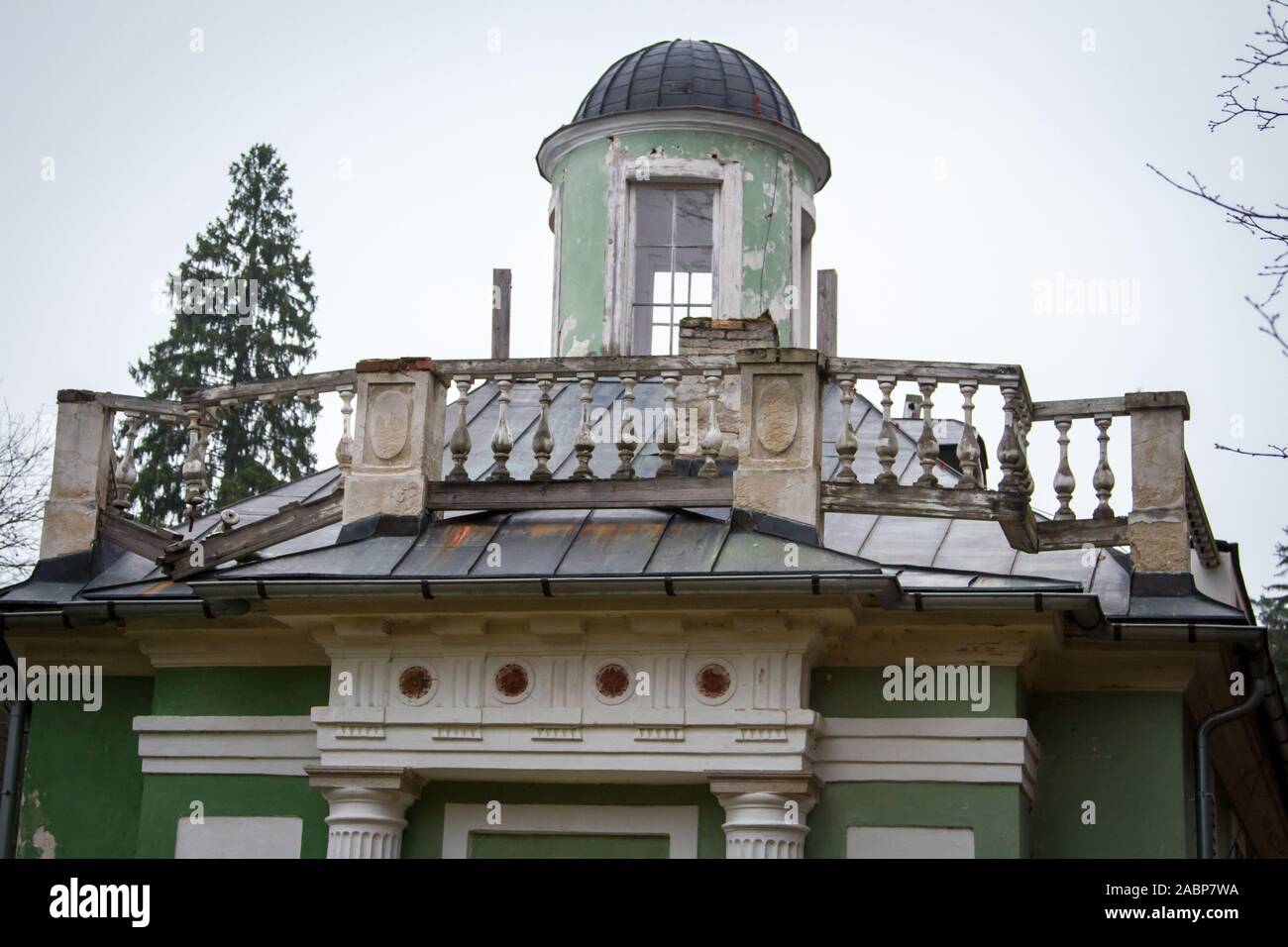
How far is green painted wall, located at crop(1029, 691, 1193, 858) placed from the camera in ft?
37.4

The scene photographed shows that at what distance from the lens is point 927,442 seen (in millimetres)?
11406

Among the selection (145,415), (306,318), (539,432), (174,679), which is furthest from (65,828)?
(306,318)

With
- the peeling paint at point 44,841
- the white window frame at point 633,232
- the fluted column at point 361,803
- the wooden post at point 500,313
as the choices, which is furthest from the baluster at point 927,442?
the wooden post at point 500,313

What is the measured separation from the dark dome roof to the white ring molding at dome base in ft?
0.23

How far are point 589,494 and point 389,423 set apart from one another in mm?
1256

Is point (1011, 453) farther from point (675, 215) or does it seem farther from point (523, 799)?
point (675, 215)

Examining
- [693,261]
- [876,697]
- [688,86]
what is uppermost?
[688,86]

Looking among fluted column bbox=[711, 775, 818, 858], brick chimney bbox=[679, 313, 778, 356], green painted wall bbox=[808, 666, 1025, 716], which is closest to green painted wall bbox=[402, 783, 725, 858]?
fluted column bbox=[711, 775, 818, 858]

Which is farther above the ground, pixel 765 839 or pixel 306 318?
pixel 306 318

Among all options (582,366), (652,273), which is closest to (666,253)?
(652,273)

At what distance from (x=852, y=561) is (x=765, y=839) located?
5.01 ft

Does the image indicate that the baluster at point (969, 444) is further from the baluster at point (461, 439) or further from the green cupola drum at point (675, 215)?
the green cupola drum at point (675, 215)
